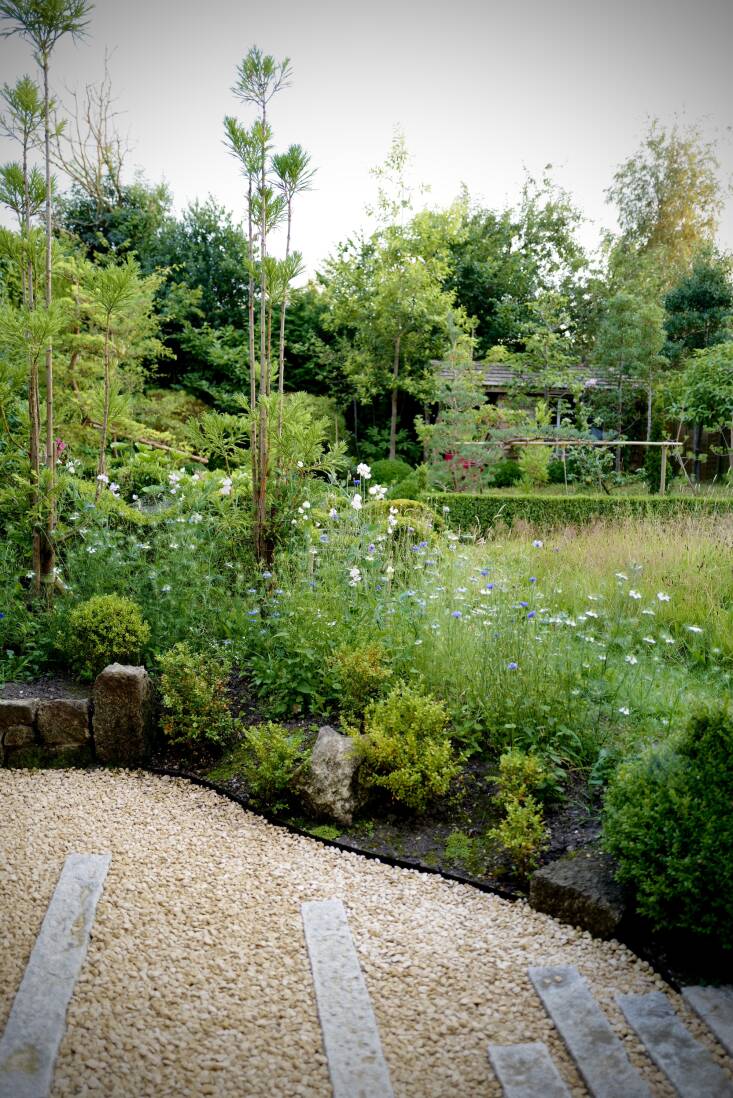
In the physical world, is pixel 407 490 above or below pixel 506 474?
below

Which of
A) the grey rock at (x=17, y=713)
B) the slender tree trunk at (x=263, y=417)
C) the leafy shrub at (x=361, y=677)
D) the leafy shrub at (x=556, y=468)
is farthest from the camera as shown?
the leafy shrub at (x=556, y=468)

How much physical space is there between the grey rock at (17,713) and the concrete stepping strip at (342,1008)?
1926 millimetres

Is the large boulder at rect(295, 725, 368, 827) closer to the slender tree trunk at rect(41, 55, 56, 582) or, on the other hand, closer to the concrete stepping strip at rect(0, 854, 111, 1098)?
the concrete stepping strip at rect(0, 854, 111, 1098)

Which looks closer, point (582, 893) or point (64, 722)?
point (582, 893)

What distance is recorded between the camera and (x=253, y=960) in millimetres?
2516

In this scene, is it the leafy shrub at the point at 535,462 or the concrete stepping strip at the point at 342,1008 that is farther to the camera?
the leafy shrub at the point at 535,462

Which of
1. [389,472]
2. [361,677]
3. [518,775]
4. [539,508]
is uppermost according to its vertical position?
[389,472]

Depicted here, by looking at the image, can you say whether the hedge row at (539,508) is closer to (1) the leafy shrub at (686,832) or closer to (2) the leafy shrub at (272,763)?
(2) the leafy shrub at (272,763)

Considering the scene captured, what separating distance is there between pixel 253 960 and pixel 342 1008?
0.38 metres

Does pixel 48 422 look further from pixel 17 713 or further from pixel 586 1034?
pixel 586 1034

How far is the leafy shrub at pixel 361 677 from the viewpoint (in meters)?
3.77

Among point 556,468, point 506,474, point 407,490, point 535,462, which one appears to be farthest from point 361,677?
point 556,468

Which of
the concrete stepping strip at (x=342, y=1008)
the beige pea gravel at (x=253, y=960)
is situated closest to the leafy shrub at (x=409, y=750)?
the beige pea gravel at (x=253, y=960)

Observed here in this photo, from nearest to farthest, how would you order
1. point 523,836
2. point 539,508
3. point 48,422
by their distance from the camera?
point 523,836 < point 48,422 < point 539,508
